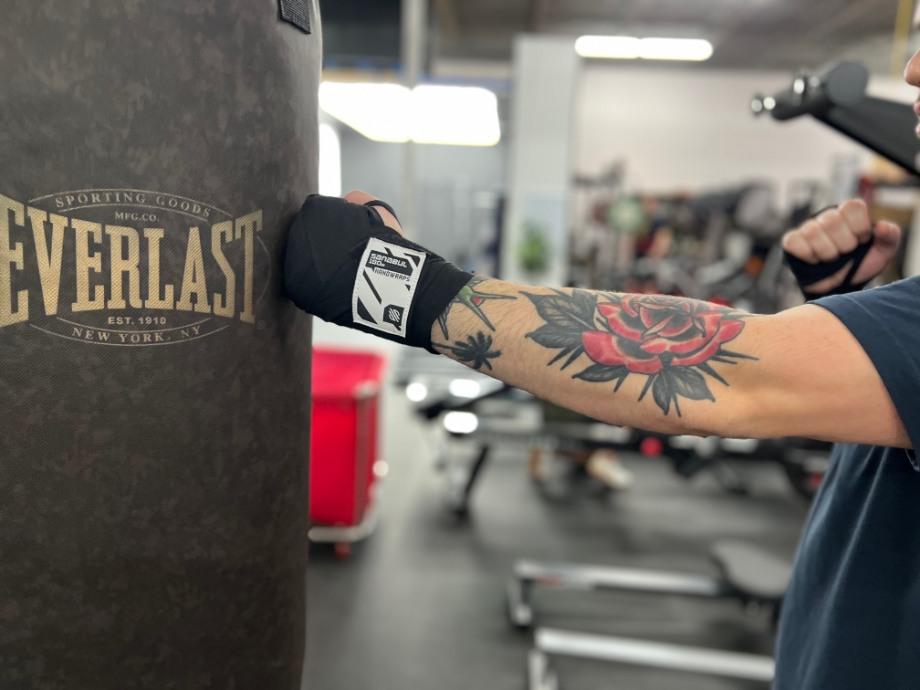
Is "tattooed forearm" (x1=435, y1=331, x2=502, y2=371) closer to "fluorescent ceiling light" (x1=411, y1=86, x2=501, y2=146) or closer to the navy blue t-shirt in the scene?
the navy blue t-shirt

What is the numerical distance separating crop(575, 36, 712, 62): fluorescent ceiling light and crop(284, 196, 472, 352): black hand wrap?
6.86 m

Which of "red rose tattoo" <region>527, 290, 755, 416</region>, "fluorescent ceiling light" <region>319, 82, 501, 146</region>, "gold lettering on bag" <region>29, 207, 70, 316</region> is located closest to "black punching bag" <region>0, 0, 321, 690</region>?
"gold lettering on bag" <region>29, 207, 70, 316</region>

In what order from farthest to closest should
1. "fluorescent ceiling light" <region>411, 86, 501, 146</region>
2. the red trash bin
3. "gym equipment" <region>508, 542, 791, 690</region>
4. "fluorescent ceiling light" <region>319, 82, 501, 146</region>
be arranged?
"fluorescent ceiling light" <region>411, 86, 501, 146</region>, "fluorescent ceiling light" <region>319, 82, 501, 146</region>, the red trash bin, "gym equipment" <region>508, 542, 791, 690</region>

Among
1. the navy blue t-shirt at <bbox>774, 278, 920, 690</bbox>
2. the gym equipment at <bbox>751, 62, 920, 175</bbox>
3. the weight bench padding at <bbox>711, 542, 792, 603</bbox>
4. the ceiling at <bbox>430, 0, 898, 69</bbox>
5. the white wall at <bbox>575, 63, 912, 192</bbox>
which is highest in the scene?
the ceiling at <bbox>430, 0, 898, 69</bbox>

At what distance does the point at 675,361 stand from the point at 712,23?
879cm

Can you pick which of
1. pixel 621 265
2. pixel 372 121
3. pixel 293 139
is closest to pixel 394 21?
pixel 372 121

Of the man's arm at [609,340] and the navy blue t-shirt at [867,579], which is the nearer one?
the man's arm at [609,340]

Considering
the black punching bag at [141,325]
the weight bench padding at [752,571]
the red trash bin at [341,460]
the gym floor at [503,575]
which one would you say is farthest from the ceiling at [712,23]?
the black punching bag at [141,325]

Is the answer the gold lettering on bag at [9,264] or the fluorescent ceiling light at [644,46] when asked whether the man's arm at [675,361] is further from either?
the fluorescent ceiling light at [644,46]

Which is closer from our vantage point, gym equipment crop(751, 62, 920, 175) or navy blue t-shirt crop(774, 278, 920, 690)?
navy blue t-shirt crop(774, 278, 920, 690)

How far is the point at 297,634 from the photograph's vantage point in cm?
81

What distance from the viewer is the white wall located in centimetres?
984

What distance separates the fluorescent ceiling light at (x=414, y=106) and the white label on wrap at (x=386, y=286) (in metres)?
3.80

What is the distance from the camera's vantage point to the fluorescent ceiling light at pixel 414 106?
4.73 metres
